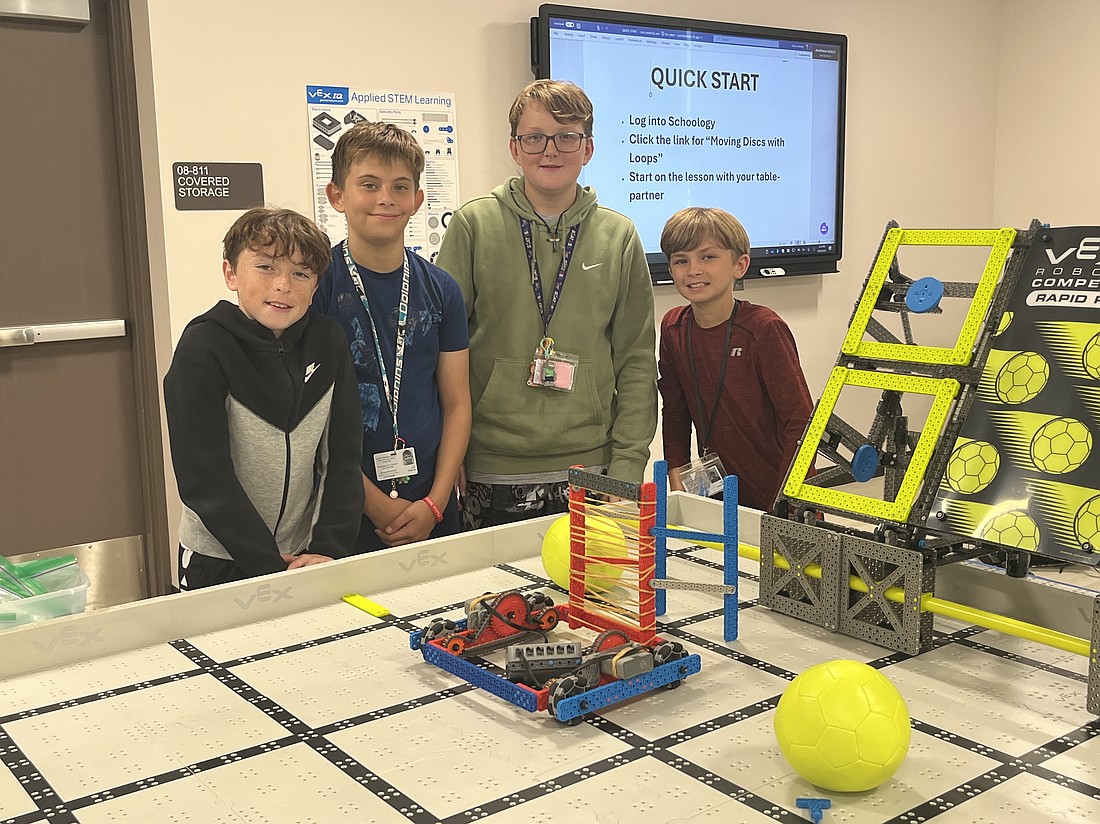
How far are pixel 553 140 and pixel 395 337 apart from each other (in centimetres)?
58

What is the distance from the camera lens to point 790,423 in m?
2.59

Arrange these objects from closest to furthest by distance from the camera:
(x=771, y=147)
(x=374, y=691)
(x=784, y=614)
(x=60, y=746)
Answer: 1. (x=60, y=746)
2. (x=374, y=691)
3. (x=784, y=614)
4. (x=771, y=147)

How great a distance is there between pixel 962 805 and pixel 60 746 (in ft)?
3.49

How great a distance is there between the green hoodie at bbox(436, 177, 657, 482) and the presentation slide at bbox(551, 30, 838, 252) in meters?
1.71

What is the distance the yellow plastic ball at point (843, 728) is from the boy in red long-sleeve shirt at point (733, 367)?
4.59 feet

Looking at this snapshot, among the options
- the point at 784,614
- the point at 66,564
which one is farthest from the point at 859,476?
the point at 66,564

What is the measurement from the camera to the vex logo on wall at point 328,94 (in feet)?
11.5

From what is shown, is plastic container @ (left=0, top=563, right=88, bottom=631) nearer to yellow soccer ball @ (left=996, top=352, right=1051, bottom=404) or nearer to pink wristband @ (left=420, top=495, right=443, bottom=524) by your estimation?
pink wristband @ (left=420, top=495, right=443, bottom=524)

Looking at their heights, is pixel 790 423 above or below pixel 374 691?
above

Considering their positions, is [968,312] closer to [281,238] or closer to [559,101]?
[559,101]

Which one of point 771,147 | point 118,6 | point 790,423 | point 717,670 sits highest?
point 118,6

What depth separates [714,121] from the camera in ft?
14.9

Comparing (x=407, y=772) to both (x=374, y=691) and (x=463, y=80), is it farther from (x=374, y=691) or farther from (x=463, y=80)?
(x=463, y=80)

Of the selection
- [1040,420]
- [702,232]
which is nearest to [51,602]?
[1040,420]
